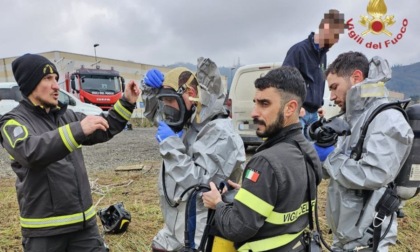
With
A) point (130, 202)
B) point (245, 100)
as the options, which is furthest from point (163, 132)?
point (245, 100)

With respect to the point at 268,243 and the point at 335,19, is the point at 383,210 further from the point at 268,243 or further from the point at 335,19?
the point at 335,19

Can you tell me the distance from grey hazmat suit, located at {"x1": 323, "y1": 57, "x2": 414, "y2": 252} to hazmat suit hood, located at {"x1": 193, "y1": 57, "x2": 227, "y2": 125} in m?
0.84

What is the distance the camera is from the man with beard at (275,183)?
154cm

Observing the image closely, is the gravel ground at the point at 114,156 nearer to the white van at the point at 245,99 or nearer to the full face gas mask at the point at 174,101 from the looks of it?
the white van at the point at 245,99

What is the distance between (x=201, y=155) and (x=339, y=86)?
1095 mm

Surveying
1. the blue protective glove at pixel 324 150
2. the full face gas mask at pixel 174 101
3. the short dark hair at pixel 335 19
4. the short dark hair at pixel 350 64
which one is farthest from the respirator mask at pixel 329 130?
the short dark hair at pixel 335 19

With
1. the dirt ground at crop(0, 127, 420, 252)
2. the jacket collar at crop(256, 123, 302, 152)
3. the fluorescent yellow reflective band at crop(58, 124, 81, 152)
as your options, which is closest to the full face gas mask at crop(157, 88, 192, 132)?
the fluorescent yellow reflective band at crop(58, 124, 81, 152)

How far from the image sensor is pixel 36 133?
212 cm

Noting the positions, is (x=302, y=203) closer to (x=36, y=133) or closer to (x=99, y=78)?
(x=36, y=133)

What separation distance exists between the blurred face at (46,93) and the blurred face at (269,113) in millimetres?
1376

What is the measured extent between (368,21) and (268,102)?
1709 millimetres

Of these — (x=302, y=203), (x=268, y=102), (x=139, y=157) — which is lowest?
(x=139, y=157)

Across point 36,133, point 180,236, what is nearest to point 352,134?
point 180,236

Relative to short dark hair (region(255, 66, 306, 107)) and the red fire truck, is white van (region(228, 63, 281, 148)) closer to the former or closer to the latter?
short dark hair (region(255, 66, 306, 107))
